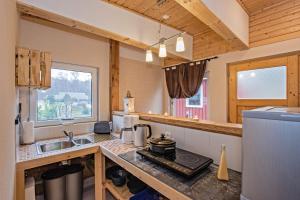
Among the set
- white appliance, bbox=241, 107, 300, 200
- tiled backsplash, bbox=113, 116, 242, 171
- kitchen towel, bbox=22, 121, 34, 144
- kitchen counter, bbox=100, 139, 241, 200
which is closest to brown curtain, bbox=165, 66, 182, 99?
tiled backsplash, bbox=113, 116, 242, 171

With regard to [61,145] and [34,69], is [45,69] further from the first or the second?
[61,145]

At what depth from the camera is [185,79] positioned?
3408mm

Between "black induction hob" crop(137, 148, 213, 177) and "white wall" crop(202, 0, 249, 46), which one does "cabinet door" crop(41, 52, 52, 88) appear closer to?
"black induction hob" crop(137, 148, 213, 177)

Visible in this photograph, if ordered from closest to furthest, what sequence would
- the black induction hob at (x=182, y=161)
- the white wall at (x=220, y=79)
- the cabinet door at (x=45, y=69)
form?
the black induction hob at (x=182, y=161)
the cabinet door at (x=45, y=69)
the white wall at (x=220, y=79)

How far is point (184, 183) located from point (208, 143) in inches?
19.2

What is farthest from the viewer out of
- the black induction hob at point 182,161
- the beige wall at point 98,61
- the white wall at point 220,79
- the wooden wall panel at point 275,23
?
the white wall at point 220,79

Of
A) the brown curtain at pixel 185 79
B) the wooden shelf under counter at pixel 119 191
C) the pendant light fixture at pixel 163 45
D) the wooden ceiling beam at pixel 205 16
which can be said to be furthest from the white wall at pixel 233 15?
the wooden shelf under counter at pixel 119 191

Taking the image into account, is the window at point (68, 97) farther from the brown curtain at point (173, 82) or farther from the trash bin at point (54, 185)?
the brown curtain at point (173, 82)

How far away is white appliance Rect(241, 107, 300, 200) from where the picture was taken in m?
0.59

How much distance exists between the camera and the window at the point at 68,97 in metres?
2.14

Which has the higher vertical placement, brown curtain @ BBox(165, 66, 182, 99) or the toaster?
brown curtain @ BBox(165, 66, 182, 99)

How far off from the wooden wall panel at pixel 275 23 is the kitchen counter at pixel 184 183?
87.4 inches

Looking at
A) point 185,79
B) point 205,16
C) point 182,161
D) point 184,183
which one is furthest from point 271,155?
point 185,79

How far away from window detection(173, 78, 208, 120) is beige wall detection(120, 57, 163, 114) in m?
0.43
